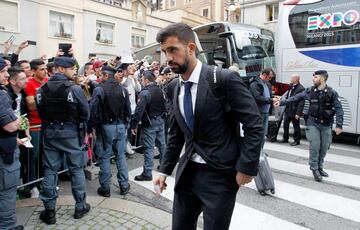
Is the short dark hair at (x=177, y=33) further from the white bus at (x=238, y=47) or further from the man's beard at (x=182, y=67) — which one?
the white bus at (x=238, y=47)

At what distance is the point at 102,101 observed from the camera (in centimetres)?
483

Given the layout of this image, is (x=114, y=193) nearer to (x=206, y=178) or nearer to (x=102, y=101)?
(x=102, y=101)

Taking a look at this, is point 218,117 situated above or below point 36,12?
below

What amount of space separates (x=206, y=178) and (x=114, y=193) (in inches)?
122

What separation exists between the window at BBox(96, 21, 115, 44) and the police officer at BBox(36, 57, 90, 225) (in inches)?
1027

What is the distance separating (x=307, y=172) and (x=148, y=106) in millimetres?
3397

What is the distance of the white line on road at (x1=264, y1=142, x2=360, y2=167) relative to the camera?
7.15 meters

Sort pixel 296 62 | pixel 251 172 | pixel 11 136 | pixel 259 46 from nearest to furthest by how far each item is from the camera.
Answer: pixel 251 172
pixel 11 136
pixel 296 62
pixel 259 46

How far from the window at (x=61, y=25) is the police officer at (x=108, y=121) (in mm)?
23126

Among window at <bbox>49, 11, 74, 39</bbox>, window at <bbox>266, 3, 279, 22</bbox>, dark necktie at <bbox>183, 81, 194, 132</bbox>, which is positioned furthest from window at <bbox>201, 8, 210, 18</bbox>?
dark necktie at <bbox>183, 81, 194, 132</bbox>

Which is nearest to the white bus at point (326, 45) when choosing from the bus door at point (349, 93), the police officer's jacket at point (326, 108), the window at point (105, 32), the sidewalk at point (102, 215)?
the bus door at point (349, 93)

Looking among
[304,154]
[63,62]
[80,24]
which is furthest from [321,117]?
[80,24]

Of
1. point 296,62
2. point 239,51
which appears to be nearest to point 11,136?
point 296,62

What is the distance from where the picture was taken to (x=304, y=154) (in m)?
7.81
